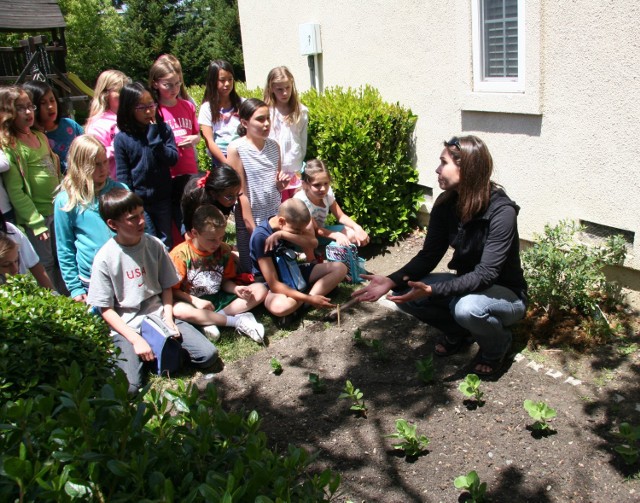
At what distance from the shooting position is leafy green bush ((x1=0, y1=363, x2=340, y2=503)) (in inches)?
64.2

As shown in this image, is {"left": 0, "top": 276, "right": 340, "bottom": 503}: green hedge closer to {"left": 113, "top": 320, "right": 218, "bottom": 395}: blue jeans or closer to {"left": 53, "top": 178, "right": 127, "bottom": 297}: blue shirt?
{"left": 113, "top": 320, "right": 218, "bottom": 395}: blue jeans

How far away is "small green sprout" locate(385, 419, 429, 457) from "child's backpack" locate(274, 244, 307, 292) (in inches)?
78.0

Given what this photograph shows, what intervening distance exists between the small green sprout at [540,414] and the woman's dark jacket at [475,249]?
765 millimetres

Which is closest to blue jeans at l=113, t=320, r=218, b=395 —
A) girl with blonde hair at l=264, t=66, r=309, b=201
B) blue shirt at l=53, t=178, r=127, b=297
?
blue shirt at l=53, t=178, r=127, b=297

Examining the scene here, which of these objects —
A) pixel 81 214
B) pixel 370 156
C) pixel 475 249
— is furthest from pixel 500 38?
pixel 81 214

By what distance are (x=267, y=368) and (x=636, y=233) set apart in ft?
9.26

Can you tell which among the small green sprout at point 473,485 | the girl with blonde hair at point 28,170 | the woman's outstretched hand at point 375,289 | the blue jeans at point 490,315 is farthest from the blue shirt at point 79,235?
the small green sprout at point 473,485

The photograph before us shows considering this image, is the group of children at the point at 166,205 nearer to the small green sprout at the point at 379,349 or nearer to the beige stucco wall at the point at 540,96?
the small green sprout at the point at 379,349

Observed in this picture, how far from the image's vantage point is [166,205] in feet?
17.9

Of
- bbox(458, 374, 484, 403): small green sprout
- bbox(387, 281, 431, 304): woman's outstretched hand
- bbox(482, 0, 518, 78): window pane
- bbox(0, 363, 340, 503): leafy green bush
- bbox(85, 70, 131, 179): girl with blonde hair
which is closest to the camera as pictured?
bbox(0, 363, 340, 503): leafy green bush

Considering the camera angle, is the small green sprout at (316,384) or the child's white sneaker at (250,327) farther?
the child's white sneaker at (250,327)

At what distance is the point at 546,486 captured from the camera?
3.05 metres

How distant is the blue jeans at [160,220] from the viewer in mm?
5387

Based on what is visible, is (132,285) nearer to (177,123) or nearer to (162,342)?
Result: (162,342)
